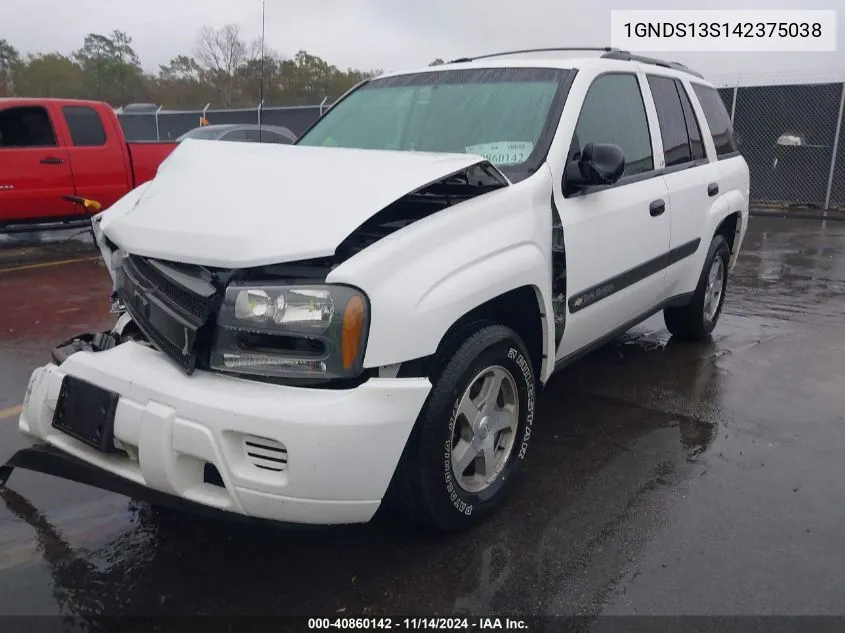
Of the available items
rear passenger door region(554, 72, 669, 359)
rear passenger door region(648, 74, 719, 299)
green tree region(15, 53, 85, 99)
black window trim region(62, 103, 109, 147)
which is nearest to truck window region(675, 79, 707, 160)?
rear passenger door region(648, 74, 719, 299)

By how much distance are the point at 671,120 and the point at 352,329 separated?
3108 mm

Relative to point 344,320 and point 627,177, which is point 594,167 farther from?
point 344,320

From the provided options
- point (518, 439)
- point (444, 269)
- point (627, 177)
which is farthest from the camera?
point (627, 177)

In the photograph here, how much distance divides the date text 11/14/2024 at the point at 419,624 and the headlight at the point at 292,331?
829mm

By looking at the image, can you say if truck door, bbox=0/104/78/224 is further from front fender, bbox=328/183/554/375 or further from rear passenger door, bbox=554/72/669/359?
front fender, bbox=328/183/554/375

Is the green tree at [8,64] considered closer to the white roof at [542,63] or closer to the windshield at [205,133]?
the windshield at [205,133]

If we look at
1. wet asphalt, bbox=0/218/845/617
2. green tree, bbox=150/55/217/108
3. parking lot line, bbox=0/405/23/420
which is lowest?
wet asphalt, bbox=0/218/845/617

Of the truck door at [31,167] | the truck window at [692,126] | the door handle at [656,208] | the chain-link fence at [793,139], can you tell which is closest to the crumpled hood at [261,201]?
the door handle at [656,208]

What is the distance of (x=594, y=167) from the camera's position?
317 centimetres

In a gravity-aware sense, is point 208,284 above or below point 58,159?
below

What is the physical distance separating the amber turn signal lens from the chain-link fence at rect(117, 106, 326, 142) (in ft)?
55.0

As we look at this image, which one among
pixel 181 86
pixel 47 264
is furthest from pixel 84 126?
pixel 181 86

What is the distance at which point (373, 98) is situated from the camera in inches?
163

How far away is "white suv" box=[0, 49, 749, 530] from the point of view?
222 centimetres
